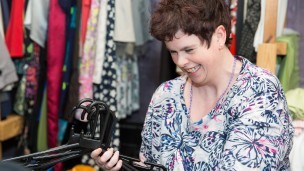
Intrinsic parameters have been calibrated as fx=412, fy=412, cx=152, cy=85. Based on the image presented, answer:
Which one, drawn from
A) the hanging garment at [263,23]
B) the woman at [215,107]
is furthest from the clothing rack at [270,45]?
the woman at [215,107]

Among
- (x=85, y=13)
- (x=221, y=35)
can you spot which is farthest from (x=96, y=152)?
(x=85, y=13)

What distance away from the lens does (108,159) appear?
1043 millimetres

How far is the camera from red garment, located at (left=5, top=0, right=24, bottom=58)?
1.95m

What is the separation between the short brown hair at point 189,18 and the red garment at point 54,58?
0.94 metres

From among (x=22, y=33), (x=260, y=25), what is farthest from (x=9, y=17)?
(x=260, y=25)

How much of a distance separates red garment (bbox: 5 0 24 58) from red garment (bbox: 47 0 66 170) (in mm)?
136

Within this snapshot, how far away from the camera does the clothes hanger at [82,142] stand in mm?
943

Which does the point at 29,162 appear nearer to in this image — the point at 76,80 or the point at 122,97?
the point at 76,80

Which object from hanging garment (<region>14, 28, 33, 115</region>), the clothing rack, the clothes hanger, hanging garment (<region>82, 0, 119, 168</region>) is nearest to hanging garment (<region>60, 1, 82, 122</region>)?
hanging garment (<region>82, 0, 119, 168</region>)

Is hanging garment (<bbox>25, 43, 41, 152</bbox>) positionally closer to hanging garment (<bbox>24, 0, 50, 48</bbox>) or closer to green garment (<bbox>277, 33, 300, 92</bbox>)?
hanging garment (<bbox>24, 0, 50, 48</bbox>)

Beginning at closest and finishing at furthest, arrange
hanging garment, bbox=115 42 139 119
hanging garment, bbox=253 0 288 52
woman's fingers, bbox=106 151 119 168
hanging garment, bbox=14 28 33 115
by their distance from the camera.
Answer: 1. woman's fingers, bbox=106 151 119 168
2. hanging garment, bbox=253 0 288 52
3. hanging garment, bbox=14 28 33 115
4. hanging garment, bbox=115 42 139 119

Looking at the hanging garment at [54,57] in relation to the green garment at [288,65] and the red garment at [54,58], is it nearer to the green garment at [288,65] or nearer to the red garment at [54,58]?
the red garment at [54,58]

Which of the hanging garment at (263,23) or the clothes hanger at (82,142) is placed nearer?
the clothes hanger at (82,142)

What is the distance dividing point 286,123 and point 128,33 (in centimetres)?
105
